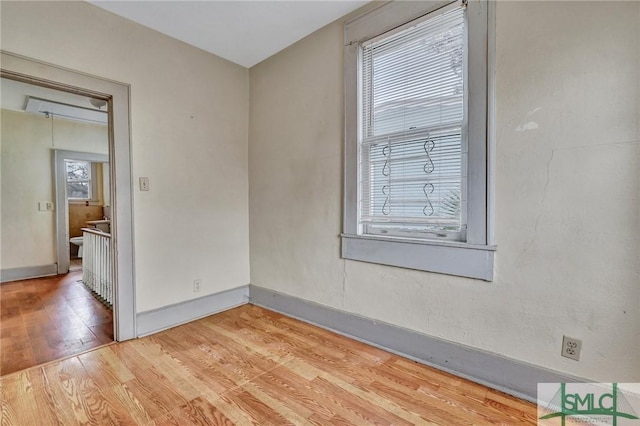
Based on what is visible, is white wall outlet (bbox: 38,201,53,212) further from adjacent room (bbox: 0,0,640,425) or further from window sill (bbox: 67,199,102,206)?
window sill (bbox: 67,199,102,206)

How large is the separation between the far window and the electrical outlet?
825 cm

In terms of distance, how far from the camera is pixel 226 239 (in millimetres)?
3148

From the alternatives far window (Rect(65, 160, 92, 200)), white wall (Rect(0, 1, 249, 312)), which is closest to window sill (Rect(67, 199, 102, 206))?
far window (Rect(65, 160, 92, 200))

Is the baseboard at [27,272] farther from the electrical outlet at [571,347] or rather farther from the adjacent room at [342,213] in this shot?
the electrical outlet at [571,347]

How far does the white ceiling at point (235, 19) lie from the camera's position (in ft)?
7.39

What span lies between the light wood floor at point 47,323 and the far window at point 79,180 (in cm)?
297

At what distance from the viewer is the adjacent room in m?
1.52

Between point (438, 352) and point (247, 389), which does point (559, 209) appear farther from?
point (247, 389)

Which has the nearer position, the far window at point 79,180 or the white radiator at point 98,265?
the white radiator at point 98,265

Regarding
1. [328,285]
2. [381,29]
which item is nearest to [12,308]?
[328,285]

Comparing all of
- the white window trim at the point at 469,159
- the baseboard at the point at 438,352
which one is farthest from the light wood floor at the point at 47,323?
the white window trim at the point at 469,159

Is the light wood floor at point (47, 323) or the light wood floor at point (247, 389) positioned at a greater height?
the light wood floor at point (247, 389)

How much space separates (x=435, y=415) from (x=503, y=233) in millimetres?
1074

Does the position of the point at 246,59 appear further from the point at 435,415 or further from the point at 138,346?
the point at 435,415
